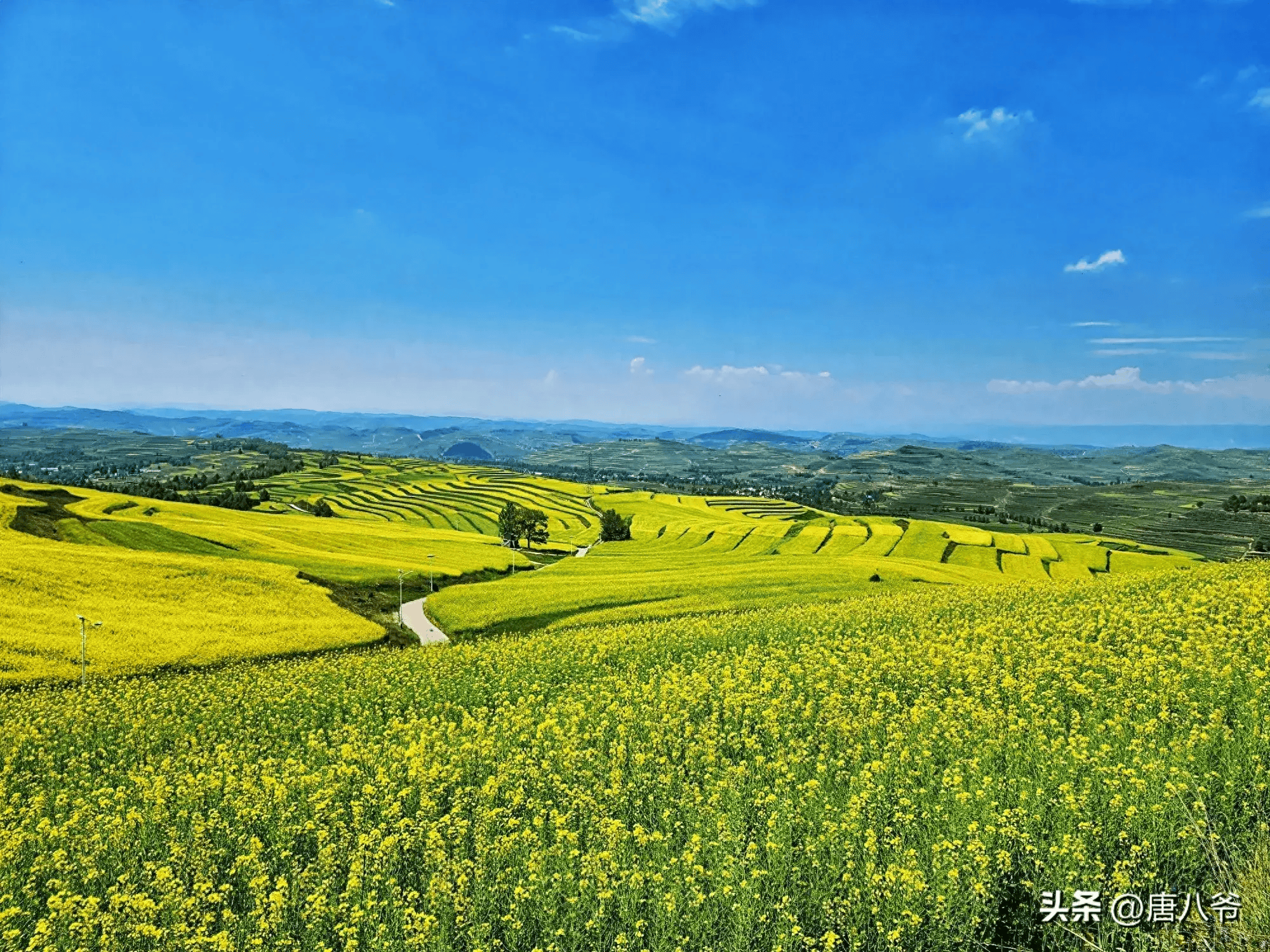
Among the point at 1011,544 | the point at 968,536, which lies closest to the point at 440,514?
the point at 968,536

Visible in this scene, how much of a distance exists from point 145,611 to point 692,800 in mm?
39950

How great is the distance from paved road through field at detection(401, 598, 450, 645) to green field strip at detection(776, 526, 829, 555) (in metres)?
46.0

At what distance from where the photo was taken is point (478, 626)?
45.6m

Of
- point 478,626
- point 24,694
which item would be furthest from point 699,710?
point 478,626

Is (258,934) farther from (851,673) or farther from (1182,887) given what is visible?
(851,673)

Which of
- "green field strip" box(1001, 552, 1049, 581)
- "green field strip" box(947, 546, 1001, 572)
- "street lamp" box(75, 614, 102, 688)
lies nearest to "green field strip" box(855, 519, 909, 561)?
"green field strip" box(947, 546, 1001, 572)

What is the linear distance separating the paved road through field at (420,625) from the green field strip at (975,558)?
56.6 meters

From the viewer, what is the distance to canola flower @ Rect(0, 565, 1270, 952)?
8258mm

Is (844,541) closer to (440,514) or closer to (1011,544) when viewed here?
(1011,544)

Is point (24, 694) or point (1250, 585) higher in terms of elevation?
point (1250, 585)

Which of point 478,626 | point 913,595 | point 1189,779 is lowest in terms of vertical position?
point 478,626

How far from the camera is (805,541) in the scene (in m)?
91.8

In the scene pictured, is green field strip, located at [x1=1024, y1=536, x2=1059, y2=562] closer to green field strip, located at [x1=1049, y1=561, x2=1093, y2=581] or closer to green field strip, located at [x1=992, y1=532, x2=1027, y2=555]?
green field strip, located at [x1=992, y1=532, x2=1027, y2=555]

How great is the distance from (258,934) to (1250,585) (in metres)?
27.8
